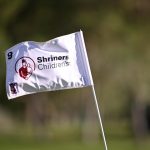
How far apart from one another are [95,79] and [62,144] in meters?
2.85

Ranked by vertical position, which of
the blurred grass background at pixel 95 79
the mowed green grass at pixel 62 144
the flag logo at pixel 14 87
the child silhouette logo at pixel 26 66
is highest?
the blurred grass background at pixel 95 79

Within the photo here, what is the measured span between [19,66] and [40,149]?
821 cm

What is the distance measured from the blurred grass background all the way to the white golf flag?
28.6 feet

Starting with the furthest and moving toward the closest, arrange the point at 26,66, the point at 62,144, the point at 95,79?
the point at 95,79 → the point at 62,144 → the point at 26,66

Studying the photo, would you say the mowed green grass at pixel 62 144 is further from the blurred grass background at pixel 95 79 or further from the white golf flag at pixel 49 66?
the white golf flag at pixel 49 66

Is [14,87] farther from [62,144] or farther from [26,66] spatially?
[62,144]

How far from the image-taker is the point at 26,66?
693 centimetres

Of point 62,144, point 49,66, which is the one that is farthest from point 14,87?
point 62,144

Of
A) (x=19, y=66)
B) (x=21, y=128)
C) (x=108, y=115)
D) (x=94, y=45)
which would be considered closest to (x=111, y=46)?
(x=94, y=45)

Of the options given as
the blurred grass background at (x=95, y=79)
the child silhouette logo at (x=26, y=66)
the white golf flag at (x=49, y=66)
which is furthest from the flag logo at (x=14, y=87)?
the blurred grass background at (x=95, y=79)

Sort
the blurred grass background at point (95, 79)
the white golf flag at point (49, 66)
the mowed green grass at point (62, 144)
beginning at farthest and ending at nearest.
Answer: the blurred grass background at point (95, 79) < the mowed green grass at point (62, 144) < the white golf flag at point (49, 66)

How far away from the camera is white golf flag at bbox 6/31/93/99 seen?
6.90 meters

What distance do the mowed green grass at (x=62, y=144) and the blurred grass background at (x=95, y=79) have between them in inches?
0.9

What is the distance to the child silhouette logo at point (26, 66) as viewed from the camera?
6949 mm
